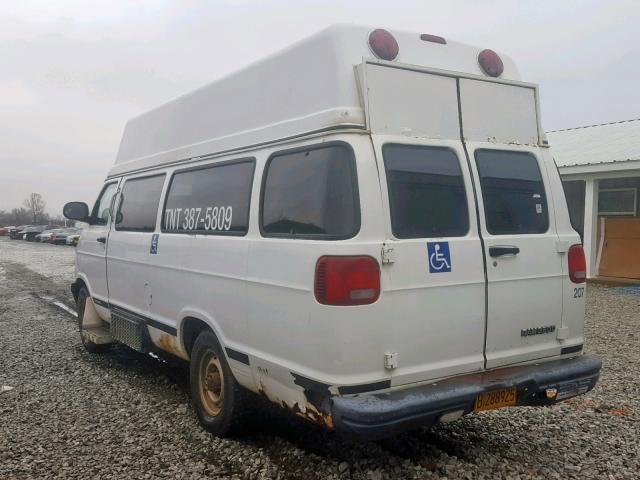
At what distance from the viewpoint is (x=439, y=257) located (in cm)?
347

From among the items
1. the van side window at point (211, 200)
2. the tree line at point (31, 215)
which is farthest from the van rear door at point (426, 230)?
the tree line at point (31, 215)

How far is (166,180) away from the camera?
530 cm

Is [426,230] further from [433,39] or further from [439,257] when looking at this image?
[433,39]

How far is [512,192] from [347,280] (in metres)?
1.51

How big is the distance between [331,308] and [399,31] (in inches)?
74.4

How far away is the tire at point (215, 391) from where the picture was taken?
13.7 feet

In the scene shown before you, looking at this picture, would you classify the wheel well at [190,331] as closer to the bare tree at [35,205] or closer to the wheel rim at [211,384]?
the wheel rim at [211,384]

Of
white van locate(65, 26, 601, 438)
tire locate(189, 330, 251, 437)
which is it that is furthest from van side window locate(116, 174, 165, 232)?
tire locate(189, 330, 251, 437)

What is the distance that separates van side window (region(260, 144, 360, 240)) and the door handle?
987 mm

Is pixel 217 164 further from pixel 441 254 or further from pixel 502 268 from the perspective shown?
pixel 502 268

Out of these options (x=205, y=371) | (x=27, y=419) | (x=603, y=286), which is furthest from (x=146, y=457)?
(x=603, y=286)

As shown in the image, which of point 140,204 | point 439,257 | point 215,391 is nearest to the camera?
point 439,257

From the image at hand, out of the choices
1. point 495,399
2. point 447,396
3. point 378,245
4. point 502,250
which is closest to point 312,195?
point 378,245

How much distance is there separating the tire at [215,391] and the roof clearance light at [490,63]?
107 inches
